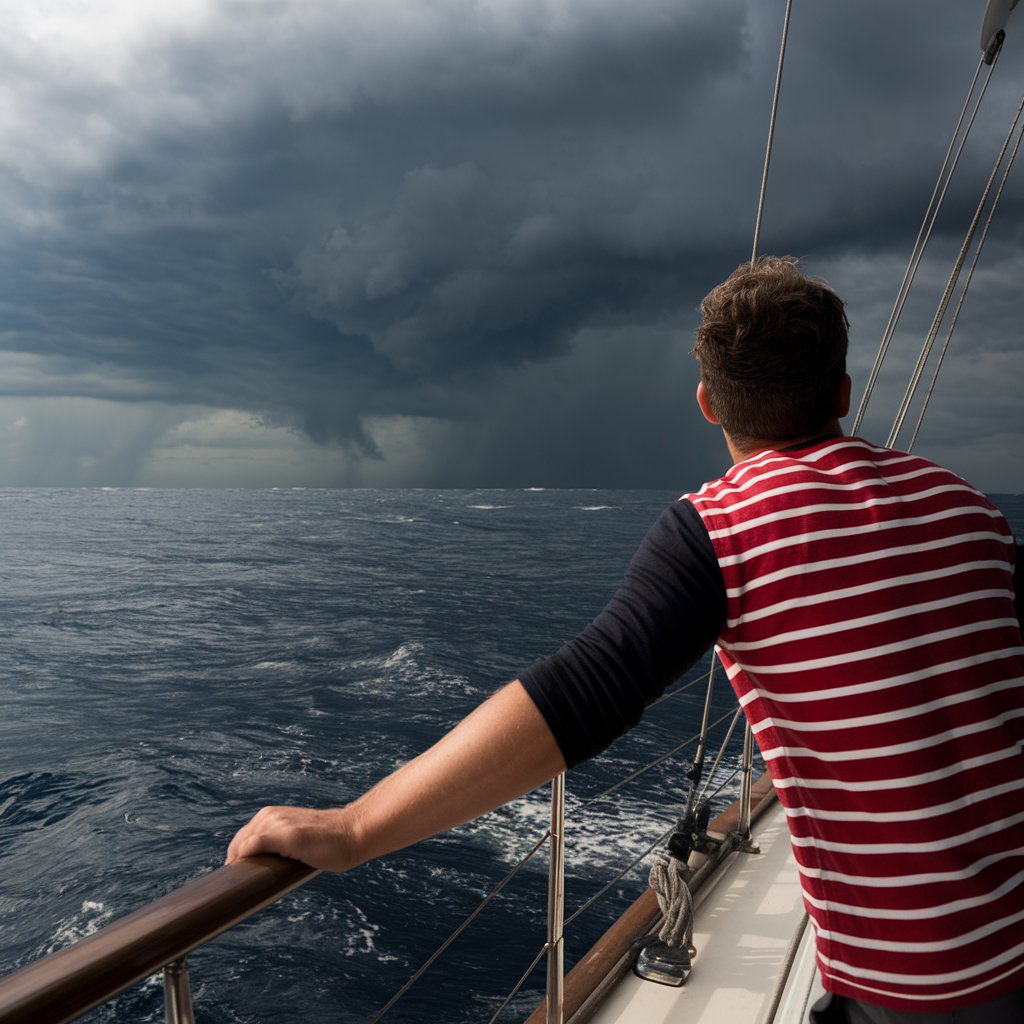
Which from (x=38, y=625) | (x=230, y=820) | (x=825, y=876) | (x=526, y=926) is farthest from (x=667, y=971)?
(x=38, y=625)

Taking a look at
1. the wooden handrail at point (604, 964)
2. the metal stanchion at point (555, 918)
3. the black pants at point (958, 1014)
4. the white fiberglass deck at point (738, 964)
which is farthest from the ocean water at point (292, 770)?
the black pants at point (958, 1014)

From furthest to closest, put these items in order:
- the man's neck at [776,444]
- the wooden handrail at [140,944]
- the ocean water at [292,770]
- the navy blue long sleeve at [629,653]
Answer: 1. the ocean water at [292,770]
2. the man's neck at [776,444]
3. the navy blue long sleeve at [629,653]
4. the wooden handrail at [140,944]

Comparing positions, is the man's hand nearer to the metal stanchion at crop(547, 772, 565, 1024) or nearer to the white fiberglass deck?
the metal stanchion at crop(547, 772, 565, 1024)

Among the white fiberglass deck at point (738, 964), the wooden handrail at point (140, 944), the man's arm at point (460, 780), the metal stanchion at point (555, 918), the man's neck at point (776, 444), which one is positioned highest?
the man's neck at point (776, 444)

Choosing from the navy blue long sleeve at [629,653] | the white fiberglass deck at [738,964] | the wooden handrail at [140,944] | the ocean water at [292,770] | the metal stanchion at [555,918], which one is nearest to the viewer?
the wooden handrail at [140,944]

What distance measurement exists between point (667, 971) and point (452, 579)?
3148 cm

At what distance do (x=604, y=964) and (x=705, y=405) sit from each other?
2.08 m

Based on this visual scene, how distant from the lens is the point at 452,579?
110 ft

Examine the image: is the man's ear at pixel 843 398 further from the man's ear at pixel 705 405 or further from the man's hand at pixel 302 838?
the man's hand at pixel 302 838

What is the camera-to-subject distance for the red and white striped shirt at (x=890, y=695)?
0.76 meters

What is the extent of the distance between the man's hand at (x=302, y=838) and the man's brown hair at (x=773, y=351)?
25.2 inches

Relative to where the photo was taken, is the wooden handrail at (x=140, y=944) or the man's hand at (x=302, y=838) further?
the man's hand at (x=302, y=838)

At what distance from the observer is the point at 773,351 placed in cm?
86

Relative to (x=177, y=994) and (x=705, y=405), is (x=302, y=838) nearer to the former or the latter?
(x=177, y=994)
